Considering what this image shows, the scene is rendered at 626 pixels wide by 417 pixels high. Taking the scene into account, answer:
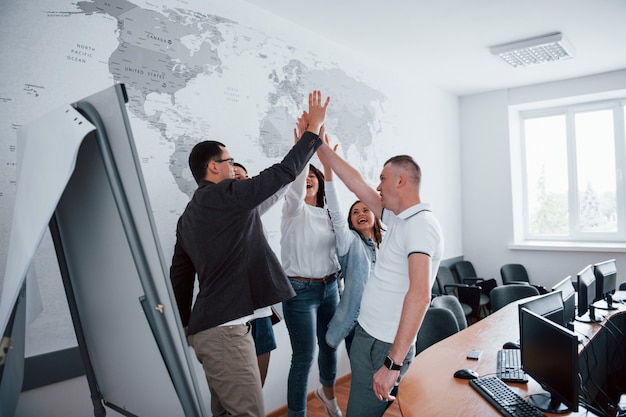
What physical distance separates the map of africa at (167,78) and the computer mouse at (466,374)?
1.64 m

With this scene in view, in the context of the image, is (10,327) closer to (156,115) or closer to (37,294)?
(37,294)

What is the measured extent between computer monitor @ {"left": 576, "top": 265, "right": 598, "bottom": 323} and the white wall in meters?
2.52

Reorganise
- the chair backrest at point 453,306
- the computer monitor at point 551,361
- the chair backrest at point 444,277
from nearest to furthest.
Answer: the computer monitor at point 551,361
the chair backrest at point 453,306
the chair backrest at point 444,277

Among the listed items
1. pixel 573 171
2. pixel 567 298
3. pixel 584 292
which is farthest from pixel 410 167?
pixel 573 171

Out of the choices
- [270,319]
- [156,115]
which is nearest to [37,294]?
[270,319]

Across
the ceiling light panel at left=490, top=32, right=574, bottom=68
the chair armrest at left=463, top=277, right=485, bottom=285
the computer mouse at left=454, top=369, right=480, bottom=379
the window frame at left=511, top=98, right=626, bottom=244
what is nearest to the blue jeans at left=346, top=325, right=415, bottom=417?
the computer mouse at left=454, top=369, right=480, bottom=379

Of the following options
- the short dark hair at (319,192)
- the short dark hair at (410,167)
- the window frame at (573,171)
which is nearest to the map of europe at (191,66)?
the short dark hair at (319,192)

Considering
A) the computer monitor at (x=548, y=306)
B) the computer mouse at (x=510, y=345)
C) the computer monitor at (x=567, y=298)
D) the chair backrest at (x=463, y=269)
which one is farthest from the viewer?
the chair backrest at (x=463, y=269)

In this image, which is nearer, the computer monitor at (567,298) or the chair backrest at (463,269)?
the computer monitor at (567,298)

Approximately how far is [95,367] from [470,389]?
1.39m

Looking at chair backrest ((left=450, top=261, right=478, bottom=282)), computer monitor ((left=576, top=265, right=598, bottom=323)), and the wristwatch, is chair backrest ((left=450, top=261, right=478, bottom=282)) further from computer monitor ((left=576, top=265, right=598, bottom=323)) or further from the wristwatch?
the wristwatch

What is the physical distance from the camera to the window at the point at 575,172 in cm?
531

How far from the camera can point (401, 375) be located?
6.31 ft

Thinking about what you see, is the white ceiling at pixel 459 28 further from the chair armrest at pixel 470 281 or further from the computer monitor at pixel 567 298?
the chair armrest at pixel 470 281
